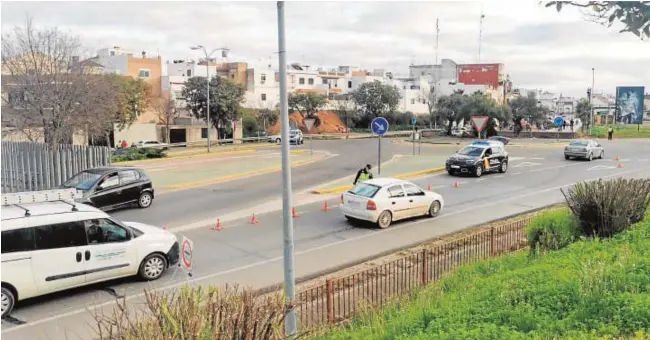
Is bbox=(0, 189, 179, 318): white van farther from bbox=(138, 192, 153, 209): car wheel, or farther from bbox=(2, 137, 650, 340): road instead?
bbox=(138, 192, 153, 209): car wheel

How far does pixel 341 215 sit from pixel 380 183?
1991 mm

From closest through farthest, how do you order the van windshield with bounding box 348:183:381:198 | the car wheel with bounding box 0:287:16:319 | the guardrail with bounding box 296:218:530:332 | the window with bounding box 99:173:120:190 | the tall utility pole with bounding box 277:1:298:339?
the tall utility pole with bounding box 277:1:298:339
the guardrail with bounding box 296:218:530:332
the car wheel with bounding box 0:287:16:319
the van windshield with bounding box 348:183:381:198
the window with bounding box 99:173:120:190

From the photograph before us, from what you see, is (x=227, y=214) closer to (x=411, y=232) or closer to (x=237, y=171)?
(x=411, y=232)

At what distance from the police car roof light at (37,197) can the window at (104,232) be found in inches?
19.8

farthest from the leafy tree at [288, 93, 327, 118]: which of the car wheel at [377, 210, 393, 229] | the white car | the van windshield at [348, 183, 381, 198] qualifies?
the car wheel at [377, 210, 393, 229]

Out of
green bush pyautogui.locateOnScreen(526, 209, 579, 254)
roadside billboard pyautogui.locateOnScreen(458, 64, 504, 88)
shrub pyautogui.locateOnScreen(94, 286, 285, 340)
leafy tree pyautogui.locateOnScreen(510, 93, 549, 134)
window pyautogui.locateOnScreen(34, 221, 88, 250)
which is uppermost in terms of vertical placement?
roadside billboard pyautogui.locateOnScreen(458, 64, 504, 88)

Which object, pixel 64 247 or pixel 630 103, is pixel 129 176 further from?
pixel 630 103

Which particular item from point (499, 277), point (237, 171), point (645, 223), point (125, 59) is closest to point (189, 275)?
point (499, 277)

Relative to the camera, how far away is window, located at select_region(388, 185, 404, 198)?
1605cm

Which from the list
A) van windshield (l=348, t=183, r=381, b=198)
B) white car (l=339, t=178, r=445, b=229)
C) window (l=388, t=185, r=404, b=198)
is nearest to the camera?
white car (l=339, t=178, r=445, b=229)

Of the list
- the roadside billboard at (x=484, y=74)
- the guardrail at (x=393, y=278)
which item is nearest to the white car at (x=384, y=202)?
the guardrail at (x=393, y=278)

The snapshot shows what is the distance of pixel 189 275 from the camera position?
11.1 metres

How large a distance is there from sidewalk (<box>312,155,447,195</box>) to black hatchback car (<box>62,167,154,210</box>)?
658 centimetres

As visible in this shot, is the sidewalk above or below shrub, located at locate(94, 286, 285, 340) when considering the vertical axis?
below
